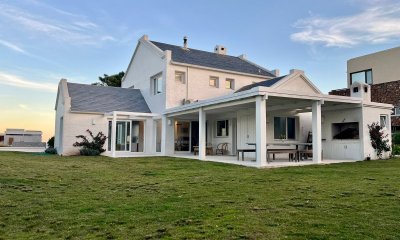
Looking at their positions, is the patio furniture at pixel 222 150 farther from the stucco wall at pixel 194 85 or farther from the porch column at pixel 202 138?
the porch column at pixel 202 138

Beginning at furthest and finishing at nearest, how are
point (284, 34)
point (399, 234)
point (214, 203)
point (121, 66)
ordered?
point (121, 66) < point (284, 34) < point (214, 203) < point (399, 234)

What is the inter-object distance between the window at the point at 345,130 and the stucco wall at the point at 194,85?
8714 mm

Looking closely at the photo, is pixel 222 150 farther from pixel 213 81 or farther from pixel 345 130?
pixel 345 130

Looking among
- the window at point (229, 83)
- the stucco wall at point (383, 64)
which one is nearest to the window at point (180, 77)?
the window at point (229, 83)

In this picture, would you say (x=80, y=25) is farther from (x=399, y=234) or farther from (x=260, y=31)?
(x=399, y=234)

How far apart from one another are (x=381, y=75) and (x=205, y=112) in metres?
22.9

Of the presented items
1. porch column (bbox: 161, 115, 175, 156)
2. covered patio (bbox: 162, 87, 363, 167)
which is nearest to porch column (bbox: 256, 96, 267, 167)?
covered patio (bbox: 162, 87, 363, 167)

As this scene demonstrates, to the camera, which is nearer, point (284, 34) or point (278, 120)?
point (278, 120)

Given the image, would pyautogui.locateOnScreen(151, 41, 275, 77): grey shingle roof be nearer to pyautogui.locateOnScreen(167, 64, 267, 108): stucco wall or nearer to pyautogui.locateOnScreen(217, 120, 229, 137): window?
pyautogui.locateOnScreen(167, 64, 267, 108): stucco wall

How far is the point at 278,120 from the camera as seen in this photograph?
64.1 feet

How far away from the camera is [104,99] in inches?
926

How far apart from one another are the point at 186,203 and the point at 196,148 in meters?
14.6

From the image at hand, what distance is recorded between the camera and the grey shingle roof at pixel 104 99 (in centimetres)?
2195

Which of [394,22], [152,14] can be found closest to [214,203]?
[152,14]
